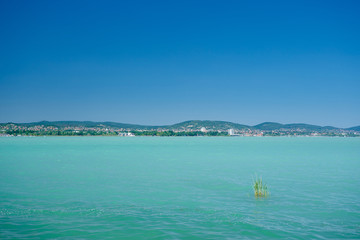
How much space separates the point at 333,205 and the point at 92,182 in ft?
63.6

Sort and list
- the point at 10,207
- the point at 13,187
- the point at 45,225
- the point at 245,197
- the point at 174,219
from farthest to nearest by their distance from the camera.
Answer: the point at 13,187
the point at 245,197
the point at 10,207
the point at 174,219
the point at 45,225

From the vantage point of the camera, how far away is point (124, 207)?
730 inches

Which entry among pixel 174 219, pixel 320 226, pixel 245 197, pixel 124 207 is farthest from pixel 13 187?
pixel 320 226

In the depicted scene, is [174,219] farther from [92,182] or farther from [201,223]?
[92,182]

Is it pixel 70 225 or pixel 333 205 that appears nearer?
pixel 70 225

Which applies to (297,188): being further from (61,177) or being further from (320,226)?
(61,177)

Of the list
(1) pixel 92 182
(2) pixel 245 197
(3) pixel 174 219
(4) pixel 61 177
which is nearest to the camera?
(3) pixel 174 219

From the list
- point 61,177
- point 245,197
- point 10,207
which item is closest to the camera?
point 10,207

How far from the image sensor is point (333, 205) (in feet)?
63.2

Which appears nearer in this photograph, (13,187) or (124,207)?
(124,207)

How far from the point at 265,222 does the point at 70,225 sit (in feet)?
30.8

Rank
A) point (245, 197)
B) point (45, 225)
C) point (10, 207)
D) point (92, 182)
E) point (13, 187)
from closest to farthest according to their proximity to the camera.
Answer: point (45, 225) → point (10, 207) → point (245, 197) → point (13, 187) → point (92, 182)

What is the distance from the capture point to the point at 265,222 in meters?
15.5

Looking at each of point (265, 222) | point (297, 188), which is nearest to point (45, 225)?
point (265, 222)
